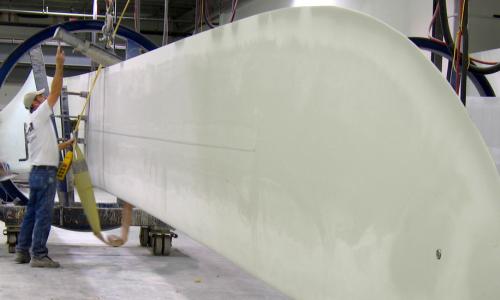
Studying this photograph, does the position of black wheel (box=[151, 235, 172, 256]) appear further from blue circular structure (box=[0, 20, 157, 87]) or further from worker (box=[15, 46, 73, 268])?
blue circular structure (box=[0, 20, 157, 87])

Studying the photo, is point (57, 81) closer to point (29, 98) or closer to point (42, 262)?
point (29, 98)


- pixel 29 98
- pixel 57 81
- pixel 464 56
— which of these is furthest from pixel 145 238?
pixel 464 56

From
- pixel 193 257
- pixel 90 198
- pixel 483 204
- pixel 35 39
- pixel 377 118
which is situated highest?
pixel 35 39

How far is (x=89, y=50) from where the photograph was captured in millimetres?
3641

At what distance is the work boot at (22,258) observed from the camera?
5098 millimetres

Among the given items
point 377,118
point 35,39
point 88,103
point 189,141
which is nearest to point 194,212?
point 189,141

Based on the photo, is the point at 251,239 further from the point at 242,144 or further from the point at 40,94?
the point at 40,94

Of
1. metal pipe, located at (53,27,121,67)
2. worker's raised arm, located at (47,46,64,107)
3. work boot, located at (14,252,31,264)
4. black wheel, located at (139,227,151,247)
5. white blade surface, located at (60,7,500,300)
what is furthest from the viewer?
black wheel, located at (139,227,151,247)

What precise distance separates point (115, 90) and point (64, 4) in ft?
32.9

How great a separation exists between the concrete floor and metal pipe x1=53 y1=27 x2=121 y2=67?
1568 mm

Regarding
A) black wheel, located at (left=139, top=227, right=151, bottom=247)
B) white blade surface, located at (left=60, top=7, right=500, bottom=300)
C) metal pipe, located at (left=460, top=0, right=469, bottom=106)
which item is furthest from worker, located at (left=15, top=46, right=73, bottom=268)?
metal pipe, located at (left=460, top=0, right=469, bottom=106)

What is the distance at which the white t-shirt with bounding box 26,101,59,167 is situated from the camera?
465 cm

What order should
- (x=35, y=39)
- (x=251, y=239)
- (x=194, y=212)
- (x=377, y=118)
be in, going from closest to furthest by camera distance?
(x=377, y=118)
(x=251, y=239)
(x=194, y=212)
(x=35, y=39)

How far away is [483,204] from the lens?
3.15ft
